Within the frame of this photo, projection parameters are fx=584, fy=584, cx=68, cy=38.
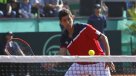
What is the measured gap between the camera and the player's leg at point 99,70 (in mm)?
7898

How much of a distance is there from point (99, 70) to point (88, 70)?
15 cm

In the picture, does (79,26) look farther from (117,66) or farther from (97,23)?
(97,23)

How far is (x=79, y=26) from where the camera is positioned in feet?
26.2

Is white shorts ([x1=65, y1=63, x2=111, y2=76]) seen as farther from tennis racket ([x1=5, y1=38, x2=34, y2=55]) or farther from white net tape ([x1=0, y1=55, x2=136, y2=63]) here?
tennis racket ([x1=5, y1=38, x2=34, y2=55])

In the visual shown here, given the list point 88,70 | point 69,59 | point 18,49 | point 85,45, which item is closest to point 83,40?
point 85,45

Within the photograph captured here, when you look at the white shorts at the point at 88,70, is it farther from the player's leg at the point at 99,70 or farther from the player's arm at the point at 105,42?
the player's arm at the point at 105,42

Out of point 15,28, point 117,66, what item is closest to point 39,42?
point 15,28

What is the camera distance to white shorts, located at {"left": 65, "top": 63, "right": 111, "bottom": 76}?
26.0ft

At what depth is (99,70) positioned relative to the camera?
312 inches

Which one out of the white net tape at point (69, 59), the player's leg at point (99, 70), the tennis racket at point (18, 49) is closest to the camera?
the white net tape at point (69, 59)

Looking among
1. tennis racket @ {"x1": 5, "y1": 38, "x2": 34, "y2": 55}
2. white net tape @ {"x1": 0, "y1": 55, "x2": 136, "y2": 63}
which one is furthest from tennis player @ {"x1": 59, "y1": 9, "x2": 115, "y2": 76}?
tennis racket @ {"x1": 5, "y1": 38, "x2": 34, "y2": 55}

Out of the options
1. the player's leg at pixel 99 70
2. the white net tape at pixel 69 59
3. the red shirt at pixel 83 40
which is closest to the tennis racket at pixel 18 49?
the red shirt at pixel 83 40

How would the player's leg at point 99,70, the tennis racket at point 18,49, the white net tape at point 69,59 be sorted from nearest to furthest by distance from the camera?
the white net tape at point 69,59 → the player's leg at point 99,70 → the tennis racket at point 18,49

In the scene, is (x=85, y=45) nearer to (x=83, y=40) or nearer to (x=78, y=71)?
(x=83, y=40)
